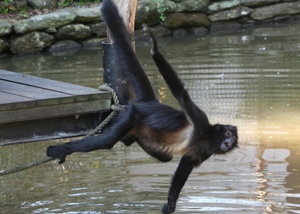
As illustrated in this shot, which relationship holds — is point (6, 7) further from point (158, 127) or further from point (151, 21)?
point (158, 127)

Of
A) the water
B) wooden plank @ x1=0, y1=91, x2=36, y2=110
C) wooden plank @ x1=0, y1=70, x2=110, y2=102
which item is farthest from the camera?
the water

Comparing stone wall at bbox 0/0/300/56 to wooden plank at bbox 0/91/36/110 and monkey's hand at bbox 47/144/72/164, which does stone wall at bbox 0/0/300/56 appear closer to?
wooden plank at bbox 0/91/36/110

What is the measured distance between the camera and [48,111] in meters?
5.04

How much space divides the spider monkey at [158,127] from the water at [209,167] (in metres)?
1.13

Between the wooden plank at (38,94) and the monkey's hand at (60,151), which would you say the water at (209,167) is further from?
the monkey's hand at (60,151)

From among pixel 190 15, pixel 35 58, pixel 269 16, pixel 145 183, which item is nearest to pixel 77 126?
pixel 145 183

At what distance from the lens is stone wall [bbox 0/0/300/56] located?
14977mm

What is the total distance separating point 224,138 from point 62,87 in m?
1.73

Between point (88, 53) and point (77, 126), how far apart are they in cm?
954

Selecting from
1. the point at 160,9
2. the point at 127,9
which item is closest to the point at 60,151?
the point at 127,9

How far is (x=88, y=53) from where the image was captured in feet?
48.5

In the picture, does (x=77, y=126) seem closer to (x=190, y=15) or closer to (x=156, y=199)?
(x=156, y=199)

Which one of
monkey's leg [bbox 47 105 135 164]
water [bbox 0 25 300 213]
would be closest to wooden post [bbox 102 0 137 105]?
A: monkey's leg [bbox 47 105 135 164]

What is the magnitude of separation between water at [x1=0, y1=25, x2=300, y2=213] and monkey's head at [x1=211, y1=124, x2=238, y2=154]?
136 centimetres
